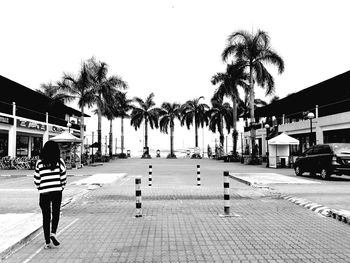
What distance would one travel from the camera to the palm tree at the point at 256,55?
119 feet

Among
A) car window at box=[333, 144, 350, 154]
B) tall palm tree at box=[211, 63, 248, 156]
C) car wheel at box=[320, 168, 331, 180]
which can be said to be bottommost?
car wheel at box=[320, 168, 331, 180]

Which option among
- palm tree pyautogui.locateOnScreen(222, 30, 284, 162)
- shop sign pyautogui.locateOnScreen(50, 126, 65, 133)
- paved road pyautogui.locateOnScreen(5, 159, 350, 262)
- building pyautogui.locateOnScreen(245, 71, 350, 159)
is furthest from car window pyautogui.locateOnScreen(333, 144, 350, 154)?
shop sign pyautogui.locateOnScreen(50, 126, 65, 133)

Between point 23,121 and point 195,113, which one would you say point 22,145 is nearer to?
point 23,121

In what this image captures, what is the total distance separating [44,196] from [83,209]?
434 cm

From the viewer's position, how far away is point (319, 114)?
33844 millimetres

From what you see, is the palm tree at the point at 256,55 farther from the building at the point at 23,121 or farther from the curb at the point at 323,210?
the curb at the point at 323,210

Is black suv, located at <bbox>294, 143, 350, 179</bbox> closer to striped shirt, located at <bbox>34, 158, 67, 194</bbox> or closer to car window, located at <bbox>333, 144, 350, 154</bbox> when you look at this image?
car window, located at <bbox>333, 144, 350, 154</bbox>

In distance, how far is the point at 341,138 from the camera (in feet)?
99.6

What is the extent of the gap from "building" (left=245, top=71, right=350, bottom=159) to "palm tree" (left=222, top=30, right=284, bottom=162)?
154 inches

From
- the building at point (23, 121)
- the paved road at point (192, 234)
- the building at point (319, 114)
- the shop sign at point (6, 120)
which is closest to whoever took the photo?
the paved road at point (192, 234)

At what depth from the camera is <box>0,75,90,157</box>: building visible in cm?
3158

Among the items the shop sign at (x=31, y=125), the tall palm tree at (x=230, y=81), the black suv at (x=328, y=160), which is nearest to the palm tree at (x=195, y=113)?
the tall palm tree at (x=230, y=81)

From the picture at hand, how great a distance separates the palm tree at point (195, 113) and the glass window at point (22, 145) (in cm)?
2906

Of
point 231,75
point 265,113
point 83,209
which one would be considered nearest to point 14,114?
point 231,75
